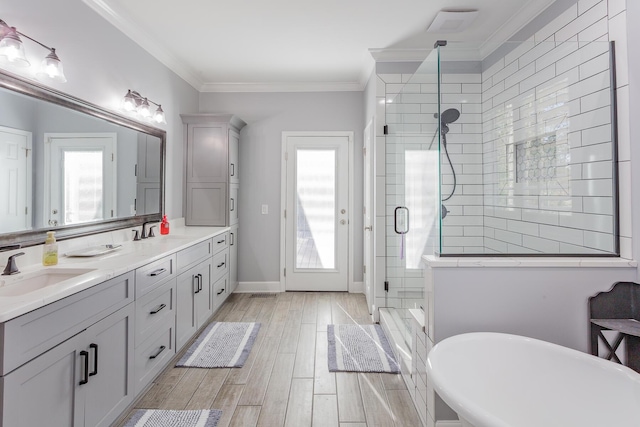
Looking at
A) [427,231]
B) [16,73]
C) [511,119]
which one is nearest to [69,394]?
[16,73]

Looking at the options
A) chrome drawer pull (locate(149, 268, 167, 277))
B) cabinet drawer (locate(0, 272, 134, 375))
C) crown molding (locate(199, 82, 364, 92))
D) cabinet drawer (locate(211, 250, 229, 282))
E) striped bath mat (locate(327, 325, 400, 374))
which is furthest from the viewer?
crown molding (locate(199, 82, 364, 92))

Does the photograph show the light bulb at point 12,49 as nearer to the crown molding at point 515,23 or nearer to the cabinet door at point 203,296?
the cabinet door at point 203,296

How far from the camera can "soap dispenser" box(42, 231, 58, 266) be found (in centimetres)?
182

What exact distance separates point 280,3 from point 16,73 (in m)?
1.69

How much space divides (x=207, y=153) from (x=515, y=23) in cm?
317

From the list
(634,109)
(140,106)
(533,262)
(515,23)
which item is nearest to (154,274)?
(140,106)

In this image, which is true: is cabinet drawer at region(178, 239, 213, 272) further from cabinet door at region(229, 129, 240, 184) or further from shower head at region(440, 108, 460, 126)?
shower head at region(440, 108, 460, 126)

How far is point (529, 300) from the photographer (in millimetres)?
1678

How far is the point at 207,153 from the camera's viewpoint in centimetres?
381

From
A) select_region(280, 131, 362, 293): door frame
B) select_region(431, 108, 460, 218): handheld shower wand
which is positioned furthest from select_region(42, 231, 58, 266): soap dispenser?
select_region(280, 131, 362, 293): door frame

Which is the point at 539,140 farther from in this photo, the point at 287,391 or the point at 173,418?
the point at 173,418

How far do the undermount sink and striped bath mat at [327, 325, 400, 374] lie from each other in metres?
1.74

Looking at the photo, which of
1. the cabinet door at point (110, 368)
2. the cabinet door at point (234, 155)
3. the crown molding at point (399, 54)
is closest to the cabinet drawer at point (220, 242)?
the cabinet door at point (234, 155)

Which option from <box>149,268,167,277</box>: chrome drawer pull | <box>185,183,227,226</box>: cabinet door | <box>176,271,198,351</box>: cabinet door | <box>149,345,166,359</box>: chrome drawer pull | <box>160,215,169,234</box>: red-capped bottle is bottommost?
<box>149,345,166,359</box>: chrome drawer pull
